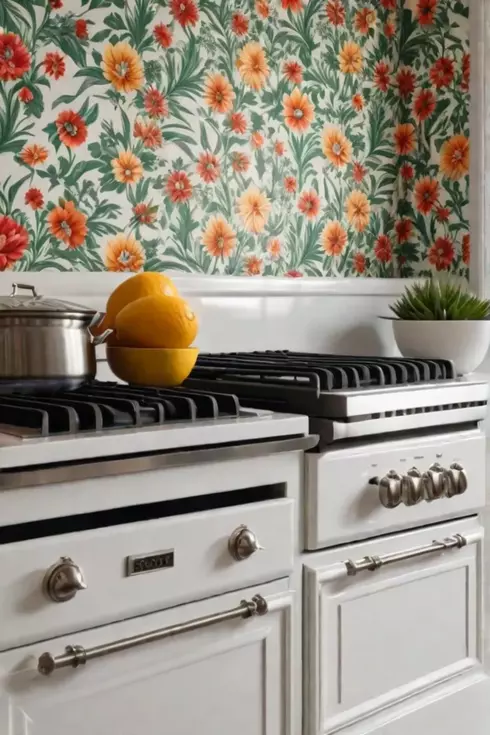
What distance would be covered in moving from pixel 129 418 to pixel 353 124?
141cm

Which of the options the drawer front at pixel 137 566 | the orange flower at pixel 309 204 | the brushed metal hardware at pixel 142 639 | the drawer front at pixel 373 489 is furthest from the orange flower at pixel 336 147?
the brushed metal hardware at pixel 142 639

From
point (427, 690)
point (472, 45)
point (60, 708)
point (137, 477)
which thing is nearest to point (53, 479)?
point (137, 477)

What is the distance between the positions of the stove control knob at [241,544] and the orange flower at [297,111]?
4.04ft

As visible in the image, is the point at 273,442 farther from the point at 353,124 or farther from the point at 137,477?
the point at 353,124

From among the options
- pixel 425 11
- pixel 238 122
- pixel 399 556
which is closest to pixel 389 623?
pixel 399 556

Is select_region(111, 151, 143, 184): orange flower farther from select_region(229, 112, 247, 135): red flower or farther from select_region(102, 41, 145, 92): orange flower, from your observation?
select_region(229, 112, 247, 135): red flower

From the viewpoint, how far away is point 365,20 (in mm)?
2229

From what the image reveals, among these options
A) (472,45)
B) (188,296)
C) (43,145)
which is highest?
(472,45)

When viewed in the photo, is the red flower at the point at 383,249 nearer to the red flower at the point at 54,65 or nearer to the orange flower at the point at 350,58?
A: the orange flower at the point at 350,58

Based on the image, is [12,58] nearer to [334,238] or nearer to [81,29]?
[81,29]

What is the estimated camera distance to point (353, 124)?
221cm

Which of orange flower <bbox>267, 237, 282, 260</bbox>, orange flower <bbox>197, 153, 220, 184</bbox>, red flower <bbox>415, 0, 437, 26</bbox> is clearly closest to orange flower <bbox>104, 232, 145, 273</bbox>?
orange flower <bbox>197, 153, 220, 184</bbox>

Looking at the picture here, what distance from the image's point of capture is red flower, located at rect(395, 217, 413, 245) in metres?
2.34

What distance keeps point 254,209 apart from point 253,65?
12.9 inches
